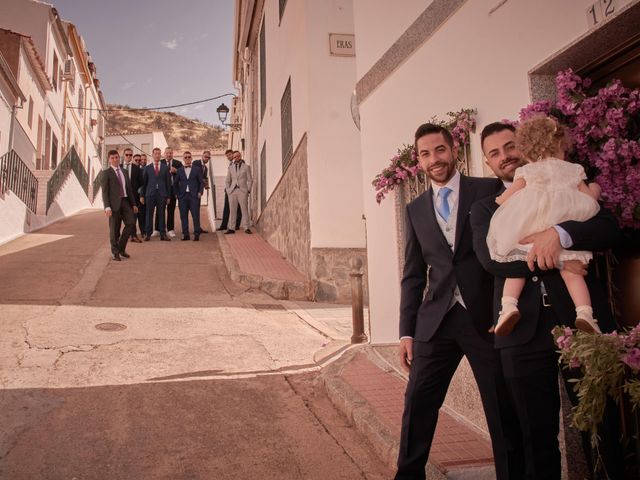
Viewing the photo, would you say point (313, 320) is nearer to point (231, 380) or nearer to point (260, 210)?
point (231, 380)

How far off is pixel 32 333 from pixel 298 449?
13.0 ft

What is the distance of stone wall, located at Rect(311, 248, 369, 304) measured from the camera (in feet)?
31.1

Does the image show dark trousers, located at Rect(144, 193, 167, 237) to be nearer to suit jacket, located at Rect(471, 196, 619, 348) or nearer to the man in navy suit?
the man in navy suit

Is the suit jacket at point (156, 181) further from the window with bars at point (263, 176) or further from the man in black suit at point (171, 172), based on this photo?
the window with bars at point (263, 176)

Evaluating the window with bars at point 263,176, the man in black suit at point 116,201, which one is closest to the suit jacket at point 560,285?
the man in black suit at point 116,201

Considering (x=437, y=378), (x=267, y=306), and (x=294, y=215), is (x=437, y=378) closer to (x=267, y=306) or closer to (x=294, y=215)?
(x=267, y=306)

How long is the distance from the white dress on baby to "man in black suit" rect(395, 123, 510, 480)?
399mm

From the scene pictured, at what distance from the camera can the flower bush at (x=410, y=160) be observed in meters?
3.87

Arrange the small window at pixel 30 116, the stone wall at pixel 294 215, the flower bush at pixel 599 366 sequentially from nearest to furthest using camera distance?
1. the flower bush at pixel 599 366
2. the stone wall at pixel 294 215
3. the small window at pixel 30 116

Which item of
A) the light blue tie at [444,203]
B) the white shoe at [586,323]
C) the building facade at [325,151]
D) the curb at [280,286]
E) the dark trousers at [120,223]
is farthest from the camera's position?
the dark trousers at [120,223]

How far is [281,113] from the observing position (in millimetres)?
13023

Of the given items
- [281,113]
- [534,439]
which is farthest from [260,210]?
[534,439]

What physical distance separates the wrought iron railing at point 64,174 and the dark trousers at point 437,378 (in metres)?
17.2

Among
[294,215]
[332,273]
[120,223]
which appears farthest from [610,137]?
[120,223]
